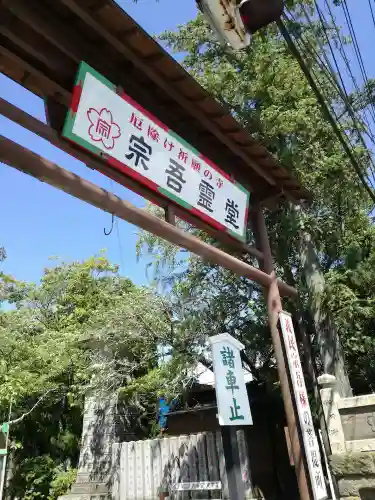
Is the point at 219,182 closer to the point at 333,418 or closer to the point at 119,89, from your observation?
the point at 119,89

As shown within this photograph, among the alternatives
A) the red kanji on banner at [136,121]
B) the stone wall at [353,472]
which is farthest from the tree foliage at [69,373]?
the red kanji on banner at [136,121]

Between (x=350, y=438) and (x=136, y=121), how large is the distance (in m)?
5.37

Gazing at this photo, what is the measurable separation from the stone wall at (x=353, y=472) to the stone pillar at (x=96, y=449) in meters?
7.28

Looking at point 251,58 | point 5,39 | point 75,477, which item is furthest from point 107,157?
point 75,477

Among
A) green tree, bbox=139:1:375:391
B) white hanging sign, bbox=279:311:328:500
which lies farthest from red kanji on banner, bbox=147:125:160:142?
green tree, bbox=139:1:375:391

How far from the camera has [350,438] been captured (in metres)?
6.16

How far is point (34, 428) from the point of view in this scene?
14797mm

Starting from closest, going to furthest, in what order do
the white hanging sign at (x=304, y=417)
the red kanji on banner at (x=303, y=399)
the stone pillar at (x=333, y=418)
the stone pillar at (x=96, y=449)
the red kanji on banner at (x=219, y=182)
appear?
1. the white hanging sign at (x=304, y=417)
2. the red kanji on banner at (x=303, y=399)
3. the red kanji on banner at (x=219, y=182)
4. the stone pillar at (x=333, y=418)
5. the stone pillar at (x=96, y=449)

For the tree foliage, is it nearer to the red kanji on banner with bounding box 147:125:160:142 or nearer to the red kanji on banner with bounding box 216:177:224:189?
the red kanji on banner with bounding box 216:177:224:189

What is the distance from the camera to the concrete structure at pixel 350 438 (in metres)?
5.53

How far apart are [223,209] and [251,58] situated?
24.4 ft

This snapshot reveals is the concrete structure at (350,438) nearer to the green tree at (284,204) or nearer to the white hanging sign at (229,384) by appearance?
the white hanging sign at (229,384)

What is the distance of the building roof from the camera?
3.79 metres

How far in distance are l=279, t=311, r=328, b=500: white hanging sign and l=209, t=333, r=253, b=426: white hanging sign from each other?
1.15 meters
